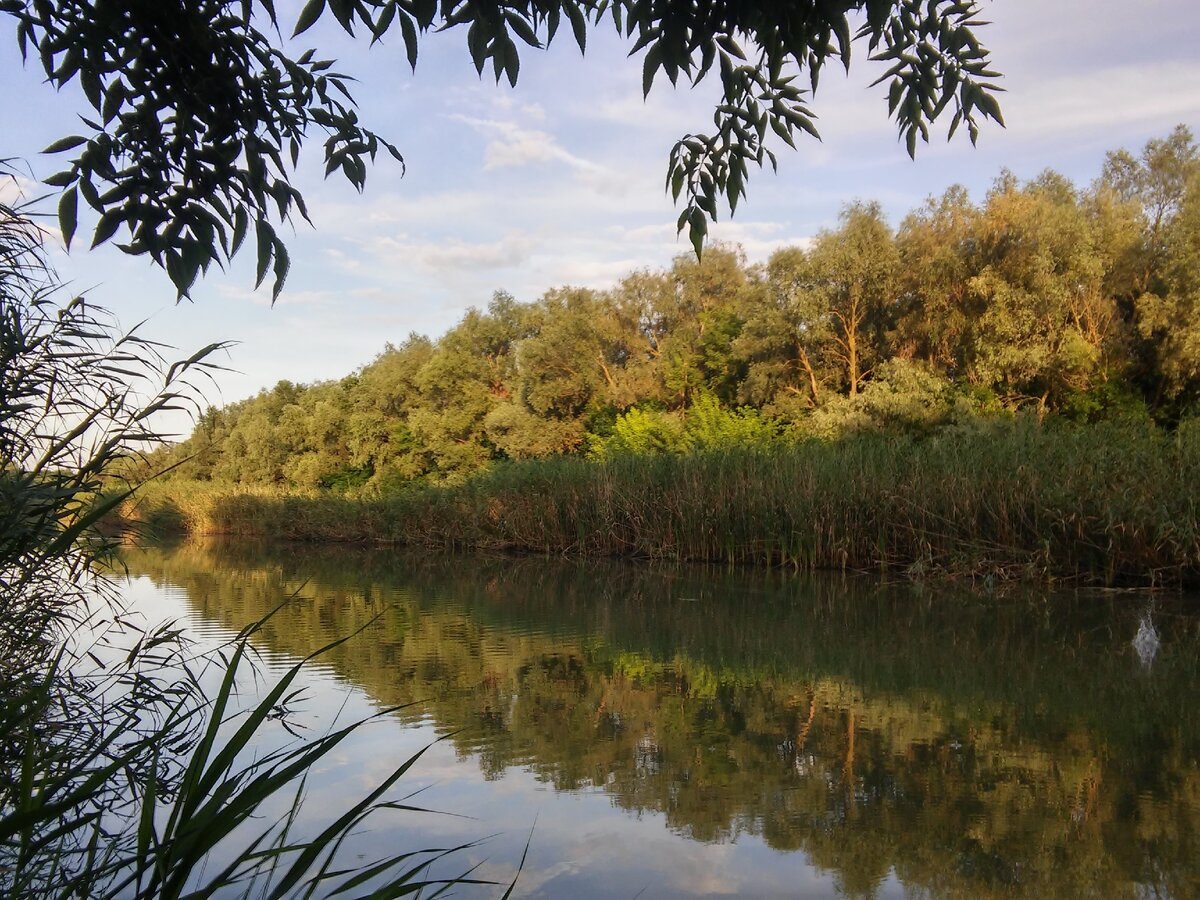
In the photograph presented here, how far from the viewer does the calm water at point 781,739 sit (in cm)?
275

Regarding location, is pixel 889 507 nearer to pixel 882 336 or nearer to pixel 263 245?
pixel 263 245

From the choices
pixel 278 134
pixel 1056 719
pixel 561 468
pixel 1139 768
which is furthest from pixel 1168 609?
pixel 561 468

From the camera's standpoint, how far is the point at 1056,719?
4.39 metres

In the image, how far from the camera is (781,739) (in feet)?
13.2

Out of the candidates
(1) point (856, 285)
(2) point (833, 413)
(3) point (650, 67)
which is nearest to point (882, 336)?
(1) point (856, 285)

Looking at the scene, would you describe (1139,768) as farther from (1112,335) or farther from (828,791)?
(1112,335)

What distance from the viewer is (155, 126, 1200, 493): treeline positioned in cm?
2031

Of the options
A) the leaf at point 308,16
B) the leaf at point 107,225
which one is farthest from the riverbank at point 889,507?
the leaf at point 308,16

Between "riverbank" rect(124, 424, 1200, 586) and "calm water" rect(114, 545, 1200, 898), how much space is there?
35.5 inches

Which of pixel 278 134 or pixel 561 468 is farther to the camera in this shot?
pixel 561 468

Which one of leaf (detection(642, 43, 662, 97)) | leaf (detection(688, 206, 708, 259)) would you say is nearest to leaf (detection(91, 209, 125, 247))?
leaf (detection(642, 43, 662, 97))

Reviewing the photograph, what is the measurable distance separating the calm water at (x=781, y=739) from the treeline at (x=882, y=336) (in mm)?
9266

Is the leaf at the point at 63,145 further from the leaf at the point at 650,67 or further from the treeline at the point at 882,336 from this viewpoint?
the treeline at the point at 882,336

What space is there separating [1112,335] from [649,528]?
13.3m
